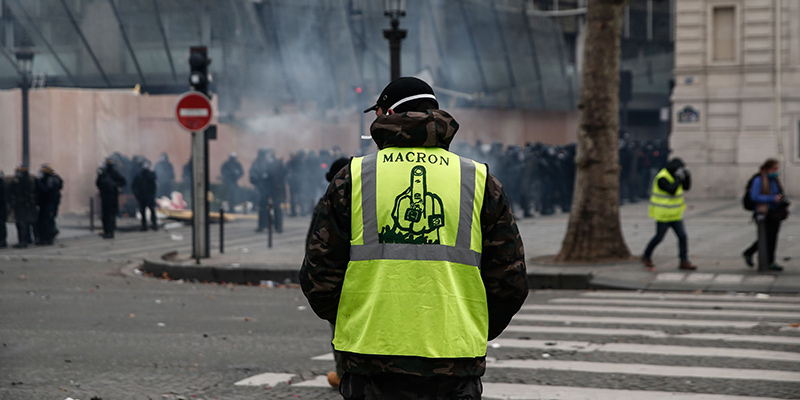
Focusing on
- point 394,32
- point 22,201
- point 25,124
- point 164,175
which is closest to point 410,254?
point 394,32

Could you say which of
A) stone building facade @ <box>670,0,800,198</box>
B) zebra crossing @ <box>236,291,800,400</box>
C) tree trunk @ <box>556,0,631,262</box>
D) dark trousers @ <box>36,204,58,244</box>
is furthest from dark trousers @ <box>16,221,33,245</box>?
stone building facade @ <box>670,0,800,198</box>

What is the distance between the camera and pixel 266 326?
9.18 meters

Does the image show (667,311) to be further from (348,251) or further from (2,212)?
(2,212)

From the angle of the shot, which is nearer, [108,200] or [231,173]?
[108,200]

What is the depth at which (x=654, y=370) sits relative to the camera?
6.76 meters

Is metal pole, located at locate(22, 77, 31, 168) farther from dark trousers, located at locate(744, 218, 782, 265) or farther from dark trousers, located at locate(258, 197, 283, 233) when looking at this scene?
dark trousers, located at locate(744, 218, 782, 265)

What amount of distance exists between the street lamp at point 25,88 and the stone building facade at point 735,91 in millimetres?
16922

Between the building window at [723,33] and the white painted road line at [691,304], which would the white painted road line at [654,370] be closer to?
the white painted road line at [691,304]

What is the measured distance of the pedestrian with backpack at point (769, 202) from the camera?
12227mm

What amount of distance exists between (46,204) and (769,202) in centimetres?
1317

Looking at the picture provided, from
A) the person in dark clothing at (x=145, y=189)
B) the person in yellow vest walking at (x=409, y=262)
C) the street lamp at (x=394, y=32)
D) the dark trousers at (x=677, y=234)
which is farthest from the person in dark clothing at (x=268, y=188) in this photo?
the person in yellow vest walking at (x=409, y=262)

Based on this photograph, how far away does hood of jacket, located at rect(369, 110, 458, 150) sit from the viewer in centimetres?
313

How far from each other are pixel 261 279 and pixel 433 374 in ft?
34.3

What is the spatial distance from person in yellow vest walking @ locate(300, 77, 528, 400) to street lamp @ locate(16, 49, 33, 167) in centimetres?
2088
